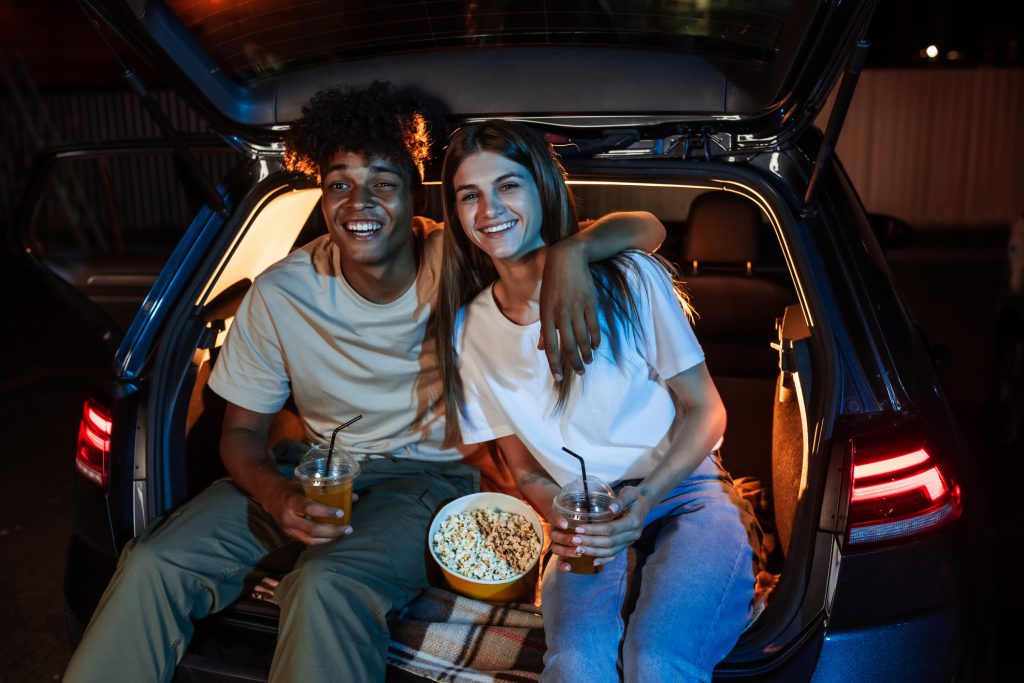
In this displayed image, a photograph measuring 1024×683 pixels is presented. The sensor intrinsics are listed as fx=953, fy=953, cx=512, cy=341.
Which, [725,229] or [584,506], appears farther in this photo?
[725,229]

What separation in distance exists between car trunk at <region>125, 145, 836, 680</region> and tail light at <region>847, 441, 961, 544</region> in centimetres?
9

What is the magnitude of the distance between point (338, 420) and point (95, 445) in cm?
63

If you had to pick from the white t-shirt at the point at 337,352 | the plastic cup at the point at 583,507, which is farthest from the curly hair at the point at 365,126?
the plastic cup at the point at 583,507

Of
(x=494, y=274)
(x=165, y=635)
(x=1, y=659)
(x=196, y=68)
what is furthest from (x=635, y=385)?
(x=1, y=659)

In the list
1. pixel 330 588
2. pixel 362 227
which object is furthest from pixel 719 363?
pixel 330 588

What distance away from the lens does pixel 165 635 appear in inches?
84.4

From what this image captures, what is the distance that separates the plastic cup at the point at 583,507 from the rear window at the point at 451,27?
1.10 m

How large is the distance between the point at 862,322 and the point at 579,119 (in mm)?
824

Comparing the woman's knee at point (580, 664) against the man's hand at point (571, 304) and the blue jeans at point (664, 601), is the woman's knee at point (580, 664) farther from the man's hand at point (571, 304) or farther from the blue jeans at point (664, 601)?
the man's hand at point (571, 304)

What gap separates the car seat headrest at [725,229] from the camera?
3074mm

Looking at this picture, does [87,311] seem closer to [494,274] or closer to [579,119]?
[494,274]

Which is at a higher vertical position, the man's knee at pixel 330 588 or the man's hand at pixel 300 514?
the man's hand at pixel 300 514

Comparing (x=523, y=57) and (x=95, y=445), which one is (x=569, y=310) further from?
(x=95, y=445)

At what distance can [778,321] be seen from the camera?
279 centimetres
